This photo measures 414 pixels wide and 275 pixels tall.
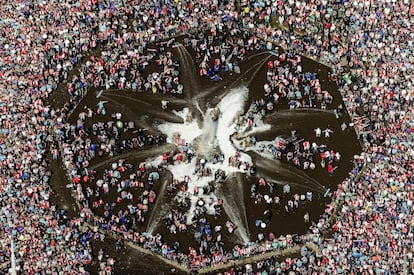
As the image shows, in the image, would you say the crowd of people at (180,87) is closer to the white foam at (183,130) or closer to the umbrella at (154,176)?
the white foam at (183,130)

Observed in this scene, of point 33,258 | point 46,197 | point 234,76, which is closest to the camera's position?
point 33,258

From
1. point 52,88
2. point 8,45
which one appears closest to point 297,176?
point 52,88

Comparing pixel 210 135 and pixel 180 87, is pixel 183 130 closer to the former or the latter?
pixel 210 135

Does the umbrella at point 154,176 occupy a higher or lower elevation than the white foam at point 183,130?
lower

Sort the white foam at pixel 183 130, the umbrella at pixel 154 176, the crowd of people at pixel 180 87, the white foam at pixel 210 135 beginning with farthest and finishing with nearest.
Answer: the white foam at pixel 183 130
the umbrella at pixel 154 176
the white foam at pixel 210 135
the crowd of people at pixel 180 87

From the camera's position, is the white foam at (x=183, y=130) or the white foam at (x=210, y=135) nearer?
the white foam at (x=210, y=135)

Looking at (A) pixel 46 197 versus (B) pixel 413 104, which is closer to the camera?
(A) pixel 46 197

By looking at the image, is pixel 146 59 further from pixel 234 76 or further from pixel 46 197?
pixel 46 197

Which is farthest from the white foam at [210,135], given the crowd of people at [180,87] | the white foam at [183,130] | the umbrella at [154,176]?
the crowd of people at [180,87]
